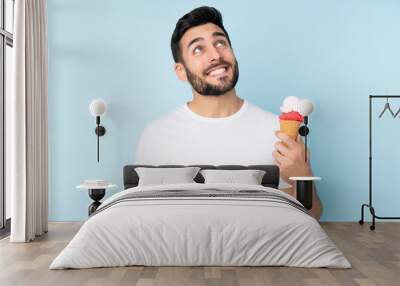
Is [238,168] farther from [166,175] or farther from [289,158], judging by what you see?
[166,175]

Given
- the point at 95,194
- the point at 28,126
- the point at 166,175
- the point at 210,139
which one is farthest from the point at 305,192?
the point at 28,126

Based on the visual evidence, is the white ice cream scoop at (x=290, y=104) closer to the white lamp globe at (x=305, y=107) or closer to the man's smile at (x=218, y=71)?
the white lamp globe at (x=305, y=107)

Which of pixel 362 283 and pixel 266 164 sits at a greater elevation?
pixel 266 164

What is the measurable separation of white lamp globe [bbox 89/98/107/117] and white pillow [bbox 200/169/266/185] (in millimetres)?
1508

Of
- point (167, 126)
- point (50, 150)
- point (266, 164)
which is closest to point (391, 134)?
point (266, 164)

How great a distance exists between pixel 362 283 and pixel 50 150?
4.49 meters

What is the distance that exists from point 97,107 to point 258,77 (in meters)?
1.99

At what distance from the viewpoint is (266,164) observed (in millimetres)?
7082

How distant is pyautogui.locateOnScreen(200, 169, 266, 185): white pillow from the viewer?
21.1 feet

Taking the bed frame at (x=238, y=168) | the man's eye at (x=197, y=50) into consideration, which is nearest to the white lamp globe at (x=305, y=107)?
the bed frame at (x=238, y=168)

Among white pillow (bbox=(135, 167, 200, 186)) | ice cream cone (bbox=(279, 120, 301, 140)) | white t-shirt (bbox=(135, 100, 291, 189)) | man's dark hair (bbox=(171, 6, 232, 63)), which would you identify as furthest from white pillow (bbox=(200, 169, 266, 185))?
man's dark hair (bbox=(171, 6, 232, 63))

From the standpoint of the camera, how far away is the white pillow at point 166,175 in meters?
6.51

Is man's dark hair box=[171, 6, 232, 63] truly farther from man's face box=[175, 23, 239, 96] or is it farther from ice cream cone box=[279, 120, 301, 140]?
ice cream cone box=[279, 120, 301, 140]

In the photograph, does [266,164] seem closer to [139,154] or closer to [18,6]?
[139,154]
